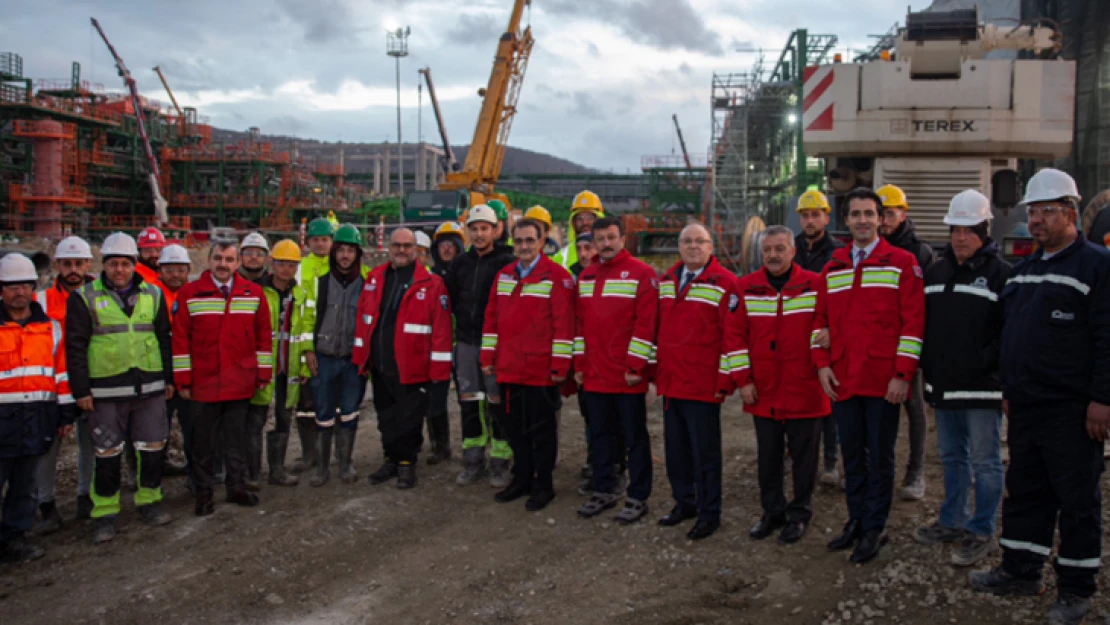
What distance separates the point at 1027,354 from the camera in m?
3.76

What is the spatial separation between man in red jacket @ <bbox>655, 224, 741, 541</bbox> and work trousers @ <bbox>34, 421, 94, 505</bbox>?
13.3 feet

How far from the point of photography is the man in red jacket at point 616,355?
5.38 metres

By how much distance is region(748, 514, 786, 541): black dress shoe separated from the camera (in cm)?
495

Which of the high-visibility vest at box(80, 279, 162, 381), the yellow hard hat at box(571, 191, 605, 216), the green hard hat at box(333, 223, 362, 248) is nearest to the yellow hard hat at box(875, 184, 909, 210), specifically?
the yellow hard hat at box(571, 191, 605, 216)

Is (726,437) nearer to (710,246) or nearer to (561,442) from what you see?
(561,442)

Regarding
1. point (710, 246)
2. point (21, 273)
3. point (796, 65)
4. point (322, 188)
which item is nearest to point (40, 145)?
point (322, 188)

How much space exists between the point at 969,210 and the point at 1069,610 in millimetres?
1956

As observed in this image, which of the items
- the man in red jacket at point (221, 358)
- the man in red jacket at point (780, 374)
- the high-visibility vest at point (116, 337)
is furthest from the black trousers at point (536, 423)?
the high-visibility vest at point (116, 337)

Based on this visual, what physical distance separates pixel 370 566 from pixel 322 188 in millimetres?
47407

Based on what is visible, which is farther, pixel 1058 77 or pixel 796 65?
pixel 796 65

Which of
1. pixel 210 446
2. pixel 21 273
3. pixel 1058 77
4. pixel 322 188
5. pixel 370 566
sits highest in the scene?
pixel 322 188

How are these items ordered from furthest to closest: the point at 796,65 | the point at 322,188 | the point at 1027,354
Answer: the point at 322,188 → the point at 796,65 → the point at 1027,354

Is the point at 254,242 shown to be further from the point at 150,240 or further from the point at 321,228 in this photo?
the point at 150,240

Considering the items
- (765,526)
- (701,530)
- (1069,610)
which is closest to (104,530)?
(701,530)
